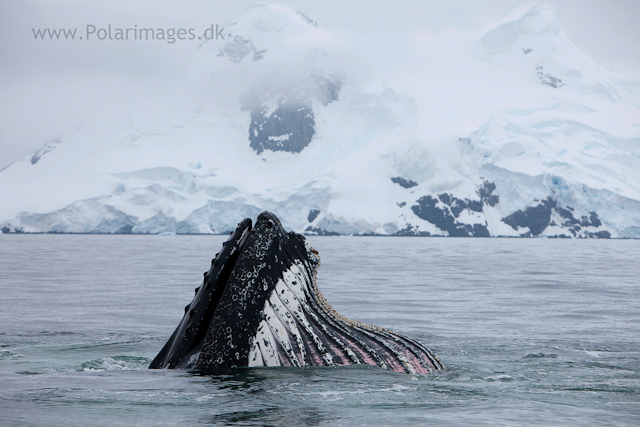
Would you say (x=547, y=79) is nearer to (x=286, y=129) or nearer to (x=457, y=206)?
(x=457, y=206)

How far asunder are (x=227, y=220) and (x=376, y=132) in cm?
5418

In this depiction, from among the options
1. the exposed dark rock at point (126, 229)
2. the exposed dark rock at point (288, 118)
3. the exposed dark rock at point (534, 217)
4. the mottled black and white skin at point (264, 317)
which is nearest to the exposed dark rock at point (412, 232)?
the exposed dark rock at point (534, 217)

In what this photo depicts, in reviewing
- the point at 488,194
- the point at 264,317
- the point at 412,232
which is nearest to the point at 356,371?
the point at 264,317

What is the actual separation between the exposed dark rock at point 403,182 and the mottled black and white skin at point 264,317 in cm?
12369

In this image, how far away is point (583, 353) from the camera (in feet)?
28.1

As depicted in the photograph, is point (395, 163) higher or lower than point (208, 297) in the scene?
higher

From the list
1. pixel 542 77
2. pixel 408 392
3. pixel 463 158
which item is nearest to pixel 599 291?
pixel 408 392

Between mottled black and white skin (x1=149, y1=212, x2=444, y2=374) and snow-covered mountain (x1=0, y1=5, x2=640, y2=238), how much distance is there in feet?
332

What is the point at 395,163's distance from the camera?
135m

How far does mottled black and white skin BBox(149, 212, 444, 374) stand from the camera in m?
4.81

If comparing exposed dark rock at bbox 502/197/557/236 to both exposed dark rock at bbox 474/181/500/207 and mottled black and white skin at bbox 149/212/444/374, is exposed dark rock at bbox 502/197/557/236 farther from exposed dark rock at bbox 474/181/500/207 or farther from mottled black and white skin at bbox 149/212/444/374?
mottled black and white skin at bbox 149/212/444/374

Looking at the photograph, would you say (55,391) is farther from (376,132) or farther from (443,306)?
(376,132)

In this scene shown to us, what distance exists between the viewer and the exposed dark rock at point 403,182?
128613 millimetres

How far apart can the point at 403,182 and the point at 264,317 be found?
5000 inches
